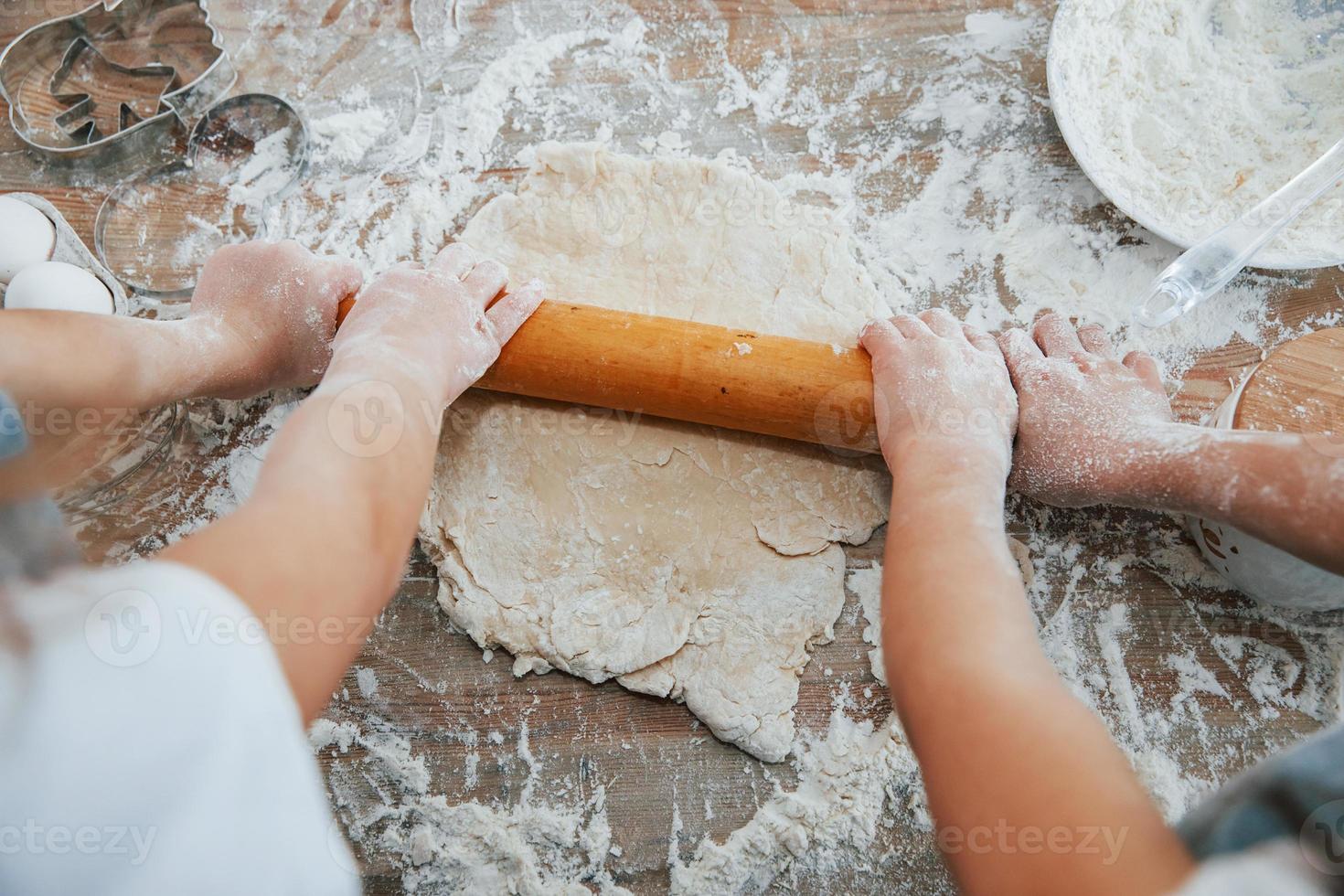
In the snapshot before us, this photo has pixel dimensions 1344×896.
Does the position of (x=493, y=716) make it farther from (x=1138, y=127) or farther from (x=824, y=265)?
(x=1138, y=127)

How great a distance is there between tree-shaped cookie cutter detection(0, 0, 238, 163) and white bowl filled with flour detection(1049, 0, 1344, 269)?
2.03 meters

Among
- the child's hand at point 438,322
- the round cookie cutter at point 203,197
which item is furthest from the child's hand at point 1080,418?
the round cookie cutter at point 203,197

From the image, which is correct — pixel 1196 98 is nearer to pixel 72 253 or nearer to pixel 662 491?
pixel 662 491

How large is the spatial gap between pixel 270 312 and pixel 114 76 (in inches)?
40.8

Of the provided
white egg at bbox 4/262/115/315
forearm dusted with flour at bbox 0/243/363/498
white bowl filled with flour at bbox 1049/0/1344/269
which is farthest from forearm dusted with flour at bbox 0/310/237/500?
white bowl filled with flour at bbox 1049/0/1344/269

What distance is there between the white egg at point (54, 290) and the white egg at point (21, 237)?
1.2 inches

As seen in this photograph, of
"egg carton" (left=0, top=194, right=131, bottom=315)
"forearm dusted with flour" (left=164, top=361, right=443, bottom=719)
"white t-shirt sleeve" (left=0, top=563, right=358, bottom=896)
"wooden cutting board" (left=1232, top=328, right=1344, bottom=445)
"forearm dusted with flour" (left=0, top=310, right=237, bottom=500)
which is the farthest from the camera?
"egg carton" (left=0, top=194, right=131, bottom=315)

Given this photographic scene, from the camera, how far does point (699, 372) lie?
148 centimetres

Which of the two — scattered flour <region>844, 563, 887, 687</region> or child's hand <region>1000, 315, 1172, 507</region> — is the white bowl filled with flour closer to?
child's hand <region>1000, 315, 1172, 507</region>

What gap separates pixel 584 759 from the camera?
152 centimetres

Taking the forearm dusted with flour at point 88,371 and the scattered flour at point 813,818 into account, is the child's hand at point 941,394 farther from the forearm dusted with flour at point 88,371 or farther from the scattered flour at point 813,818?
the forearm dusted with flour at point 88,371

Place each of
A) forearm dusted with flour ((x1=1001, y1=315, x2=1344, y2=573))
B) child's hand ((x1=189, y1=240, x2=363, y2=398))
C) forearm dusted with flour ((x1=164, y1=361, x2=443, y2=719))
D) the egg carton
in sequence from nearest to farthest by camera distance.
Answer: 1. forearm dusted with flour ((x1=164, y1=361, x2=443, y2=719))
2. forearm dusted with flour ((x1=1001, y1=315, x2=1344, y2=573))
3. child's hand ((x1=189, y1=240, x2=363, y2=398))
4. the egg carton

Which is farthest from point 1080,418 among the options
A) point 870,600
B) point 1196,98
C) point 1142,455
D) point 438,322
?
point 438,322

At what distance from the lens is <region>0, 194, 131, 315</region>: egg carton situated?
168 centimetres
